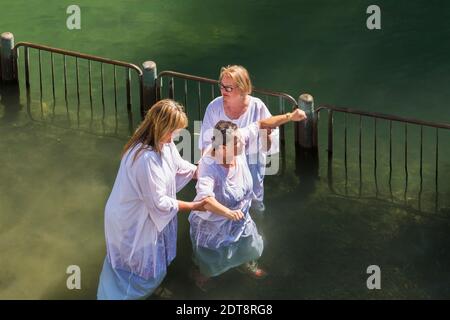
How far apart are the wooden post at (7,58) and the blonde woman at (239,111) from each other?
4.68 metres

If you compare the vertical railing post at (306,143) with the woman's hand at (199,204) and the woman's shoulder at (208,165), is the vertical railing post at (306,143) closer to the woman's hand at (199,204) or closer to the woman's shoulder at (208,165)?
the woman's shoulder at (208,165)

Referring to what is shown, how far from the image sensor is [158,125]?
6.73 meters

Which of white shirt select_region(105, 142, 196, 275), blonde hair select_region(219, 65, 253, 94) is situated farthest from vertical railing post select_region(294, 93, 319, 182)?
white shirt select_region(105, 142, 196, 275)

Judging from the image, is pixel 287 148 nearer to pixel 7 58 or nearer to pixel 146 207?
pixel 146 207

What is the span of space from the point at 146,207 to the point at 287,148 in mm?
3800

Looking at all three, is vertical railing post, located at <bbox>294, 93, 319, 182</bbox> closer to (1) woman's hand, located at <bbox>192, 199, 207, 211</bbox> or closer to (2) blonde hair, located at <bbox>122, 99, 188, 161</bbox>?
(1) woman's hand, located at <bbox>192, 199, 207, 211</bbox>

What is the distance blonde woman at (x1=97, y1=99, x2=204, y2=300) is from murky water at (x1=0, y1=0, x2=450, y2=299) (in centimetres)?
57

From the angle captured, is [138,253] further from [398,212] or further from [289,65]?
[289,65]

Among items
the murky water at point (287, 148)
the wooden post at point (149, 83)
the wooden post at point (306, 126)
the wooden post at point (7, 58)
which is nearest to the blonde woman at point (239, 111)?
the murky water at point (287, 148)

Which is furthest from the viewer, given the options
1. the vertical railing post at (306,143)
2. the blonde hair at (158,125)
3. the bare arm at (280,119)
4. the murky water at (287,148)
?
the vertical railing post at (306,143)

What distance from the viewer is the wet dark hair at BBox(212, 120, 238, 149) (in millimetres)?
7109

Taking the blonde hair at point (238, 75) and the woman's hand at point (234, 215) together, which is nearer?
the woman's hand at point (234, 215)

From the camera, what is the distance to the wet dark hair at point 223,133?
7109mm

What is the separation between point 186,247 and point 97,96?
4.12 meters
